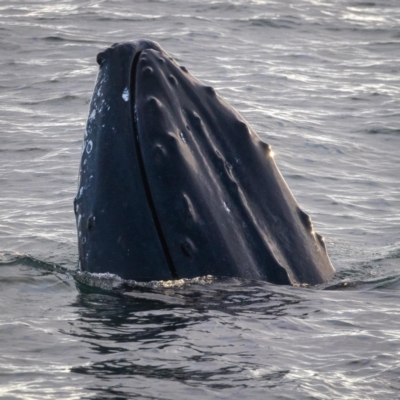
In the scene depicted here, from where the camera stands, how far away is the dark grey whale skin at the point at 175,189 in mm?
6449

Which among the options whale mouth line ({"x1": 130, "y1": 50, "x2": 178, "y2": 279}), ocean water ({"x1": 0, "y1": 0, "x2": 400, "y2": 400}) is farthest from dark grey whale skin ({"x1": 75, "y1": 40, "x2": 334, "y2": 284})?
ocean water ({"x1": 0, "y1": 0, "x2": 400, "y2": 400})

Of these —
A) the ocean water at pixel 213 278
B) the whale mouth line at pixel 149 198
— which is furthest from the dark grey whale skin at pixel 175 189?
the ocean water at pixel 213 278

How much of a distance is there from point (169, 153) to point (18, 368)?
178cm

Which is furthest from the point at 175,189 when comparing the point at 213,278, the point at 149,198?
the point at 213,278

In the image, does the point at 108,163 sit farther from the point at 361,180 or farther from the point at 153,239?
the point at 361,180

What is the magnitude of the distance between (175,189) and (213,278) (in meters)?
0.69

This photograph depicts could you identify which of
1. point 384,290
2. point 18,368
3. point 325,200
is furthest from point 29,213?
point 18,368

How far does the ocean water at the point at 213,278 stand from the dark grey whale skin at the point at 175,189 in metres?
0.20

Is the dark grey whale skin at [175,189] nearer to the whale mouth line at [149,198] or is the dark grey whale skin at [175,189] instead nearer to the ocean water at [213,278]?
the whale mouth line at [149,198]

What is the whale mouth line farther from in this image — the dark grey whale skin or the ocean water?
the ocean water

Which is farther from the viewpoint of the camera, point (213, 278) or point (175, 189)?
point (213, 278)

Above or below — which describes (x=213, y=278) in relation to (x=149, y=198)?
below

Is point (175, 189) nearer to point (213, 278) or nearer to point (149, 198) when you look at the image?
point (149, 198)

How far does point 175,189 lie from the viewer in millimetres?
6480
